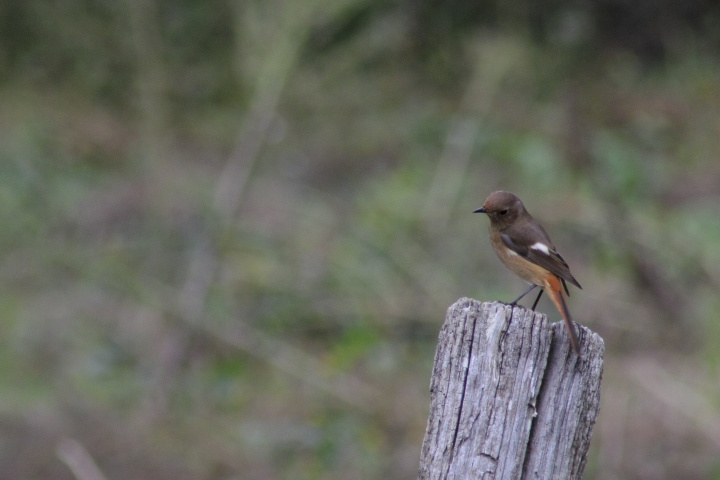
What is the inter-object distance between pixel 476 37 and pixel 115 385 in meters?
5.04

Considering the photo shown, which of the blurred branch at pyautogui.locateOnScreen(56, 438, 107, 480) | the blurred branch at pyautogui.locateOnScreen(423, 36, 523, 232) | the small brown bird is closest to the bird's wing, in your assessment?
the small brown bird

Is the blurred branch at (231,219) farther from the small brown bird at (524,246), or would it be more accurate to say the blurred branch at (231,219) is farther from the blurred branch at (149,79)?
the small brown bird at (524,246)

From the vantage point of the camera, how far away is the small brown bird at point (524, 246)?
372 centimetres

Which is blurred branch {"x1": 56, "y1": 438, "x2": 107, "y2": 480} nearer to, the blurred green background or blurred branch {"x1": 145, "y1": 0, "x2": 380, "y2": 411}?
the blurred green background

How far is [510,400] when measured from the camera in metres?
2.50

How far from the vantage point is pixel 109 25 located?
27.3 ft

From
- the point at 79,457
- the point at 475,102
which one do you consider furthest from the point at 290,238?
the point at 79,457

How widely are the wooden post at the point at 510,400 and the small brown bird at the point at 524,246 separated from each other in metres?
1.08

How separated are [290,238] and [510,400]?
601cm

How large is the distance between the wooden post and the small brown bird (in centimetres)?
108

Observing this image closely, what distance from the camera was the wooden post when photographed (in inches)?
98.0

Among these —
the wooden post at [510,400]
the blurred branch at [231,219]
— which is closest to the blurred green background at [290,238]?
the blurred branch at [231,219]

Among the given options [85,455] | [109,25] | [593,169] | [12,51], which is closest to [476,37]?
[593,169]

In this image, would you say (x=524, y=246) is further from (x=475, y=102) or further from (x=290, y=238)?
(x=475, y=102)
